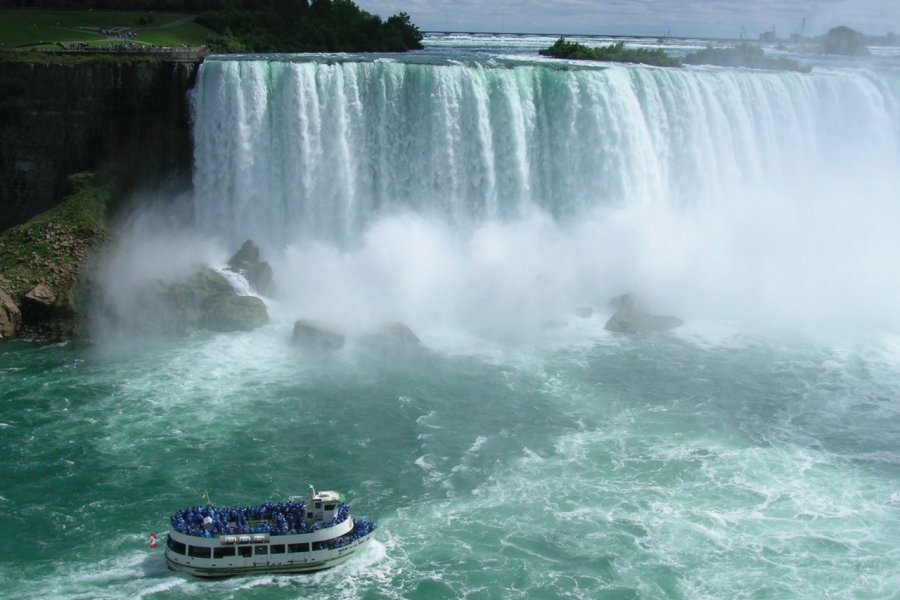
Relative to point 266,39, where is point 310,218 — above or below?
below

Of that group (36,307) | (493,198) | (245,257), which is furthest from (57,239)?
(493,198)

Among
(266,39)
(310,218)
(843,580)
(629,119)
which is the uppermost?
(266,39)

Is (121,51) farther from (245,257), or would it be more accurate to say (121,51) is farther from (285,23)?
(285,23)

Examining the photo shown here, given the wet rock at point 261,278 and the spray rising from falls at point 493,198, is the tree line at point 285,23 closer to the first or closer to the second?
the spray rising from falls at point 493,198

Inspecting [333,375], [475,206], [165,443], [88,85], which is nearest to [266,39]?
[88,85]

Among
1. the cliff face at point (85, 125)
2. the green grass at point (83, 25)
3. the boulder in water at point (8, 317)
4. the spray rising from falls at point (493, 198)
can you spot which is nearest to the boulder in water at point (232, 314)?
the spray rising from falls at point (493, 198)

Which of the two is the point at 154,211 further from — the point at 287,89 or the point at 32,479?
the point at 32,479

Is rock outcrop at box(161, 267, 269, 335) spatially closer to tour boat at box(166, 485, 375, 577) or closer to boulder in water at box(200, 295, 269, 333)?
boulder in water at box(200, 295, 269, 333)
